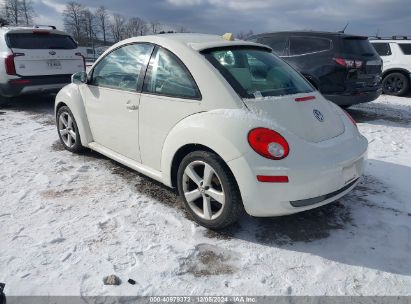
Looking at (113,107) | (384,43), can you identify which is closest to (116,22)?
(384,43)

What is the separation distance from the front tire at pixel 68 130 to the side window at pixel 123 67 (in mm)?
762

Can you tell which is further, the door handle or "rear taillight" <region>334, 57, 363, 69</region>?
"rear taillight" <region>334, 57, 363, 69</region>

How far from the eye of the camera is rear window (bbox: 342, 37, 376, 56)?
7.19 meters

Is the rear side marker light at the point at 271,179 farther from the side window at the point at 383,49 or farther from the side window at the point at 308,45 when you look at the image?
the side window at the point at 383,49

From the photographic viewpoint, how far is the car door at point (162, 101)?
3254 mm

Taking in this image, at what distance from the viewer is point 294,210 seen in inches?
113

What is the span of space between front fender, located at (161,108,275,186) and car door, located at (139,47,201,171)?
0.15 m

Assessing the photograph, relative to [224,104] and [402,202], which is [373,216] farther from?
[224,104]

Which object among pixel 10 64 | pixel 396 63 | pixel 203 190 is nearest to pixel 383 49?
pixel 396 63

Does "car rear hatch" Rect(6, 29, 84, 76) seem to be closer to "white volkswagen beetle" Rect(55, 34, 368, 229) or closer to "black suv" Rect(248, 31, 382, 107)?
"white volkswagen beetle" Rect(55, 34, 368, 229)

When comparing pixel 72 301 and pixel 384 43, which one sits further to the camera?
pixel 384 43

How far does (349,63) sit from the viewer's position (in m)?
7.02

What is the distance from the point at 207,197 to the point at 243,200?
400 mm

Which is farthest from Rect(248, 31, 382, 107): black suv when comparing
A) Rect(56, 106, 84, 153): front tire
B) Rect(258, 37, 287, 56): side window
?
Rect(56, 106, 84, 153): front tire
